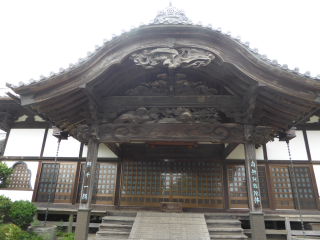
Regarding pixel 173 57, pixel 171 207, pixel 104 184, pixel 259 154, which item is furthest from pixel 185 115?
pixel 104 184

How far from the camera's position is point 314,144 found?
9477 mm

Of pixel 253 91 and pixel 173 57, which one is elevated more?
pixel 173 57

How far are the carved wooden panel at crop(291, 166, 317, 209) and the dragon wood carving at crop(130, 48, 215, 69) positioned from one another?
7252 mm

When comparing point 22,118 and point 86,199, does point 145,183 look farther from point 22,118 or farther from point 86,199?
point 22,118

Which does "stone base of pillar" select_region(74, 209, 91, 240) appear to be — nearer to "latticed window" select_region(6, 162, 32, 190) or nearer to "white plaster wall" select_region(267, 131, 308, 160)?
"latticed window" select_region(6, 162, 32, 190)

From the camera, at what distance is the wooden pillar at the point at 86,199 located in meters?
5.42

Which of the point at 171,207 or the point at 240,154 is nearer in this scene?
the point at 171,207

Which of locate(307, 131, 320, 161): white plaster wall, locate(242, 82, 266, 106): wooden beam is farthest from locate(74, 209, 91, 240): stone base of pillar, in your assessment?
locate(307, 131, 320, 161): white plaster wall

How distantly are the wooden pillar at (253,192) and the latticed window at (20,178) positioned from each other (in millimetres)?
9322

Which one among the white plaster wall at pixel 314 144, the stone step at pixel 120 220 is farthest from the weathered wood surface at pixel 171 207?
the white plaster wall at pixel 314 144

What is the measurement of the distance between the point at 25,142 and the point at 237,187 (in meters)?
10.2

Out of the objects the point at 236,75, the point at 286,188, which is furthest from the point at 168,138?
the point at 286,188

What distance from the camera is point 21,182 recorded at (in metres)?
9.66

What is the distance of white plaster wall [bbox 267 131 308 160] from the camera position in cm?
941
